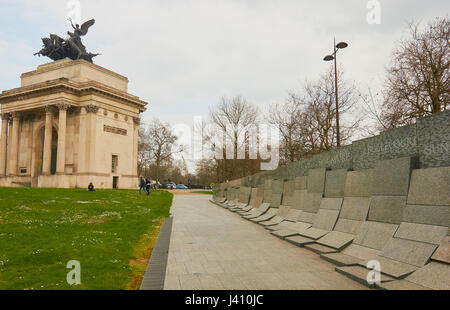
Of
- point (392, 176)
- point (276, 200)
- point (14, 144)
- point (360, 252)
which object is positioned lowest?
point (360, 252)

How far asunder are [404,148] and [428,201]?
127 centimetres

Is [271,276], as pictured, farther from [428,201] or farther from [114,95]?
[114,95]

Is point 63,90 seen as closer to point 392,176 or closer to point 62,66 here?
point 62,66

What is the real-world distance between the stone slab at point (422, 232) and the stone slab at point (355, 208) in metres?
1.40

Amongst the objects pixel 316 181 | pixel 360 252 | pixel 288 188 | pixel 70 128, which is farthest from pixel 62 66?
pixel 360 252

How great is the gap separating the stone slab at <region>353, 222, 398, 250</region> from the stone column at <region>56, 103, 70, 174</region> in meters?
A: 45.7

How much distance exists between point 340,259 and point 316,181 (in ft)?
12.8

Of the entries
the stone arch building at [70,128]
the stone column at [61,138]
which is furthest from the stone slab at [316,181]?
the stone column at [61,138]

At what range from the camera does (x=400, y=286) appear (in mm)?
4441

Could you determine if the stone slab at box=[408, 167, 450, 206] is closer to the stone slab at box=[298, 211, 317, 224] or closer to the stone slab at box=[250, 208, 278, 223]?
the stone slab at box=[298, 211, 317, 224]

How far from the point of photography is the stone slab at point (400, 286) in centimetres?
431

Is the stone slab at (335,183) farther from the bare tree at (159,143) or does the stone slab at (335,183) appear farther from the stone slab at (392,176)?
the bare tree at (159,143)

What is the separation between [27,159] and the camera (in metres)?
49.5

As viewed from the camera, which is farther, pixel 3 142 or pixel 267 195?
pixel 3 142
